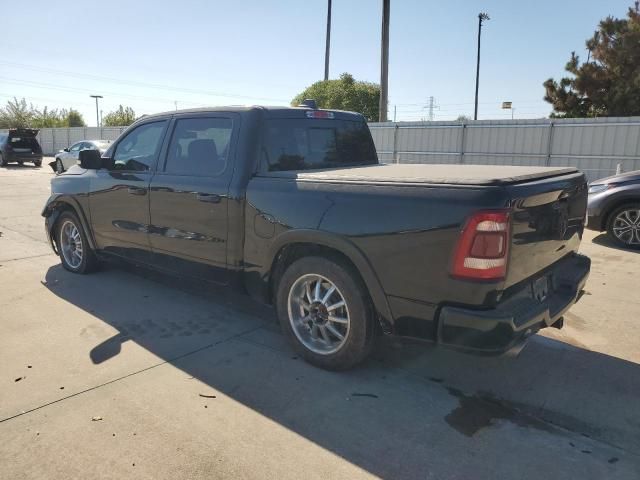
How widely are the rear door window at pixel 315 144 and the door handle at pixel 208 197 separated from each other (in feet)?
1.60

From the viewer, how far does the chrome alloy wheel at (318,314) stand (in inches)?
138

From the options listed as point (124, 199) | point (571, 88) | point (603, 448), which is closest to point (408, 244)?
point (603, 448)

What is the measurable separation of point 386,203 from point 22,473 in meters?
2.36

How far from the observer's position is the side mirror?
5176 mm

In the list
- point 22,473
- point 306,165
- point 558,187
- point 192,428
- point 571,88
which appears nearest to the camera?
point 22,473

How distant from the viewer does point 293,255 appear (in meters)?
3.69

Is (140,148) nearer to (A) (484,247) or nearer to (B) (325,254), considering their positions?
(B) (325,254)

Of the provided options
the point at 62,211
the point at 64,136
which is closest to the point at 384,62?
the point at 62,211

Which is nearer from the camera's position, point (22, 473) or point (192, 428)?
point (22, 473)

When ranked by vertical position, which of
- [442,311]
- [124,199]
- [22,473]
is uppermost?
[124,199]

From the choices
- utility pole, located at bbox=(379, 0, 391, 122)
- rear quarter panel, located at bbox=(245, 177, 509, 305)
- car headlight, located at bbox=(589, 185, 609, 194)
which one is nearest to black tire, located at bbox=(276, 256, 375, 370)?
rear quarter panel, located at bbox=(245, 177, 509, 305)

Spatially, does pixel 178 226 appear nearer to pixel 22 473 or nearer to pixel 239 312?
pixel 239 312

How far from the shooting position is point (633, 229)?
295 inches

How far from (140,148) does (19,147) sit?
25.5 metres
